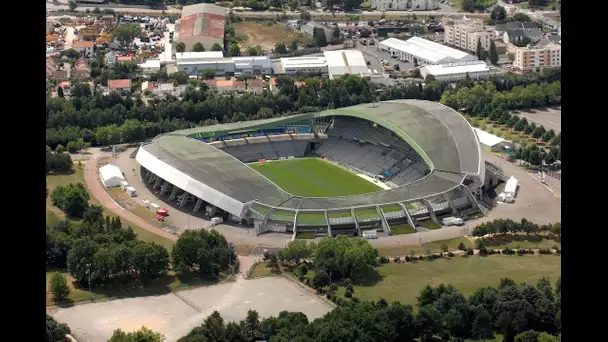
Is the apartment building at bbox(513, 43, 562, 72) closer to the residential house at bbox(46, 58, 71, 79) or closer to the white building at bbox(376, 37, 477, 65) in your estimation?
the white building at bbox(376, 37, 477, 65)

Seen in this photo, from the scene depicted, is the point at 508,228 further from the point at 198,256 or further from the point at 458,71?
the point at 458,71

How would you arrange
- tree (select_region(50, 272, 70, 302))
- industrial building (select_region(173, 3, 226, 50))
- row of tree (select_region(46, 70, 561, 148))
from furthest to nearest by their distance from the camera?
industrial building (select_region(173, 3, 226, 50)) → row of tree (select_region(46, 70, 561, 148)) → tree (select_region(50, 272, 70, 302))

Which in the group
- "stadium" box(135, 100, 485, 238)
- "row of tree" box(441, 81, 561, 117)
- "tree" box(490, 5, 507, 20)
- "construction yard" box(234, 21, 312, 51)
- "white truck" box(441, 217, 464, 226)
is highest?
"tree" box(490, 5, 507, 20)

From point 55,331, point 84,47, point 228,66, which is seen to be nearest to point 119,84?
point 228,66

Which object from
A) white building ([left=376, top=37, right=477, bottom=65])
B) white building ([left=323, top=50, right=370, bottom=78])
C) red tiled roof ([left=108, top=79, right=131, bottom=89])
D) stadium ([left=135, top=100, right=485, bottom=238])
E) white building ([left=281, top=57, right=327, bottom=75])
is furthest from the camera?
white building ([left=376, top=37, right=477, bottom=65])

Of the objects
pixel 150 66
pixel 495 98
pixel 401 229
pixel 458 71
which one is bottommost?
pixel 401 229

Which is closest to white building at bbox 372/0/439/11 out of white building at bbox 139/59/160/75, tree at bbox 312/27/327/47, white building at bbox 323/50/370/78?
tree at bbox 312/27/327/47

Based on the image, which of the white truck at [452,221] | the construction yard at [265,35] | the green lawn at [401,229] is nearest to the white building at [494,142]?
the white truck at [452,221]

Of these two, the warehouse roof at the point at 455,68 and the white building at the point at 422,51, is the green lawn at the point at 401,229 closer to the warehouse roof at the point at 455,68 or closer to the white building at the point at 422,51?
the warehouse roof at the point at 455,68
